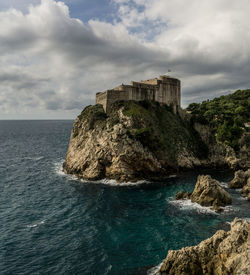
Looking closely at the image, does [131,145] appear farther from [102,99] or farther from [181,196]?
[102,99]

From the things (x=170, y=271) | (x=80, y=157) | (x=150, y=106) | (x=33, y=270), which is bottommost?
(x=33, y=270)

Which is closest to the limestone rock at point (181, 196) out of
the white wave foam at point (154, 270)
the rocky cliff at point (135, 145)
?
the rocky cliff at point (135, 145)

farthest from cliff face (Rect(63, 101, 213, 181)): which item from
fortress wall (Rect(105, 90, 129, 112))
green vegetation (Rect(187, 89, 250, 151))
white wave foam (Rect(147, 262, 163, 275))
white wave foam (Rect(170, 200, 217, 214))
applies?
white wave foam (Rect(147, 262, 163, 275))

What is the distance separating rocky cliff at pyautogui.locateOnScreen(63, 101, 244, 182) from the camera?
51938mm

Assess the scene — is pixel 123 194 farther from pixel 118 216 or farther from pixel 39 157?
pixel 39 157

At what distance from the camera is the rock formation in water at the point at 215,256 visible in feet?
59.4

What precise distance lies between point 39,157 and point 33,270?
64.3 m

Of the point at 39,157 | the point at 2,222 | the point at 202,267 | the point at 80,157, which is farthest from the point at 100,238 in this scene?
the point at 39,157

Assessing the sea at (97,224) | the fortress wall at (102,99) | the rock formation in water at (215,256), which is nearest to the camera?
the rock formation in water at (215,256)

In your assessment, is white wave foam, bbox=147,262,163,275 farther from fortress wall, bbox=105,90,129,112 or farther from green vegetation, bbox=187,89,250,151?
green vegetation, bbox=187,89,250,151

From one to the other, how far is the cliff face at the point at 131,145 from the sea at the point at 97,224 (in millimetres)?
4161

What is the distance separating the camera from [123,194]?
140 ft

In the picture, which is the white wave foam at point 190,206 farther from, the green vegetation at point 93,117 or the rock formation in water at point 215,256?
the green vegetation at point 93,117

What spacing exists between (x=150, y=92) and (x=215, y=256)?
56.3 metres
